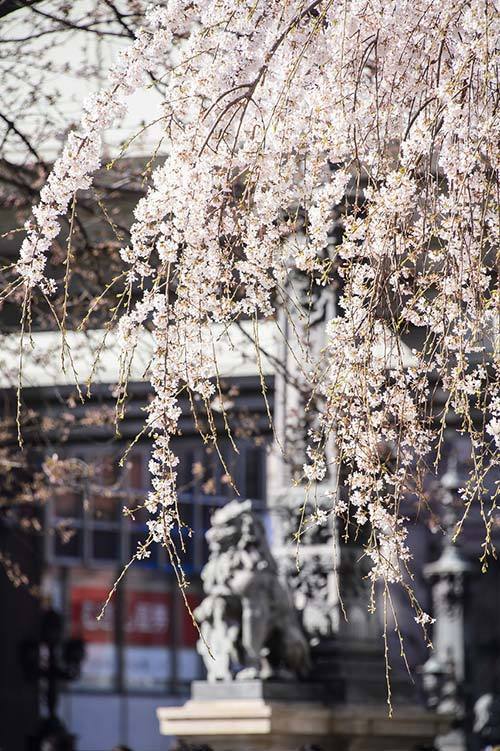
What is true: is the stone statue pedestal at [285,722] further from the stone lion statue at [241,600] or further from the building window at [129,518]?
the building window at [129,518]

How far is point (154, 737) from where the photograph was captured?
3959 centimetres

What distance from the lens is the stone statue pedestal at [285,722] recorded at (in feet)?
42.3

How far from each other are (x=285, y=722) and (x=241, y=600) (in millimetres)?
922

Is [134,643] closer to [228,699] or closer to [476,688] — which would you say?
[476,688]

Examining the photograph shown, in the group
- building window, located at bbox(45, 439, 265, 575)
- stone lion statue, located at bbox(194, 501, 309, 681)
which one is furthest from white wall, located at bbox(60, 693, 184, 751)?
stone lion statue, located at bbox(194, 501, 309, 681)

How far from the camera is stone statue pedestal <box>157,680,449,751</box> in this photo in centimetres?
1288

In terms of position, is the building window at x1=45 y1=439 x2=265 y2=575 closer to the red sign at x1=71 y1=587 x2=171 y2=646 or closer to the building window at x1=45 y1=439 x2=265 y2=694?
the building window at x1=45 y1=439 x2=265 y2=694

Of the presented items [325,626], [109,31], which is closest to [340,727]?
[325,626]

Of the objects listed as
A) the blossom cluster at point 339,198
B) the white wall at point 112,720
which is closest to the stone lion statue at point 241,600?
the blossom cluster at point 339,198

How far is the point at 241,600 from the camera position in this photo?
13.3 meters

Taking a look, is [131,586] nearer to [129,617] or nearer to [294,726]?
[129,617]

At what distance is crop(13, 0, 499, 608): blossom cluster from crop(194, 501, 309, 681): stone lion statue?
22.5ft

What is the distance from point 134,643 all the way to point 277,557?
25824 millimetres

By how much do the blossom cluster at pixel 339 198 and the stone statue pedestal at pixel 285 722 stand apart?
22.1 ft
